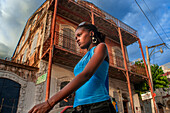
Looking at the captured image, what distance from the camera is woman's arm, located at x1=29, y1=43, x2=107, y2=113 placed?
2.67ft

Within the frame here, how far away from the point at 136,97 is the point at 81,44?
1233 cm

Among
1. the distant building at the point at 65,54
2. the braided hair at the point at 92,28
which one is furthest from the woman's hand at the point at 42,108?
the distant building at the point at 65,54

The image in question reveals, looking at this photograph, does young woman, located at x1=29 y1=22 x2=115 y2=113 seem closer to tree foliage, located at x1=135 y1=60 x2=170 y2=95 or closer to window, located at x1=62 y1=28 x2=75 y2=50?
window, located at x1=62 y1=28 x2=75 y2=50

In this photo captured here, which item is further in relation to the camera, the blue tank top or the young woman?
the blue tank top

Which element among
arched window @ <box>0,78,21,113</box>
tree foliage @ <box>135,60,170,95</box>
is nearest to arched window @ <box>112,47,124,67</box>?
tree foliage @ <box>135,60,170,95</box>

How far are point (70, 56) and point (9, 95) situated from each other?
12.2 feet

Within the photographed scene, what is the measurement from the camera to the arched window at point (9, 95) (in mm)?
6293

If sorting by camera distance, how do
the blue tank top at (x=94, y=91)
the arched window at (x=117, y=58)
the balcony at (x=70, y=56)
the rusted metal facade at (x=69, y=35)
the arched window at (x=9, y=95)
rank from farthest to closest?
the arched window at (x=117, y=58)
the rusted metal facade at (x=69, y=35)
the balcony at (x=70, y=56)
the arched window at (x=9, y=95)
the blue tank top at (x=94, y=91)

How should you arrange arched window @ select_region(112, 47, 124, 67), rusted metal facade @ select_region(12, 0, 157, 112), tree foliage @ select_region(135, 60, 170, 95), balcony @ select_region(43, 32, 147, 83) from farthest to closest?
arched window @ select_region(112, 47, 124, 67)
tree foliage @ select_region(135, 60, 170, 95)
rusted metal facade @ select_region(12, 0, 157, 112)
balcony @ select_region(43, 32, 147, 83)

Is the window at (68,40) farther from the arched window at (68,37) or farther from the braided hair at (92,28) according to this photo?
the braided hair at (92,28)

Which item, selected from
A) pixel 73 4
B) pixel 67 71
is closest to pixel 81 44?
pixel 67 71

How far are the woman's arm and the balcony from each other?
235 inches

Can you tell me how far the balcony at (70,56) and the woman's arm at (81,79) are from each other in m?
5.97

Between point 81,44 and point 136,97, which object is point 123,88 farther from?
point 81,44
